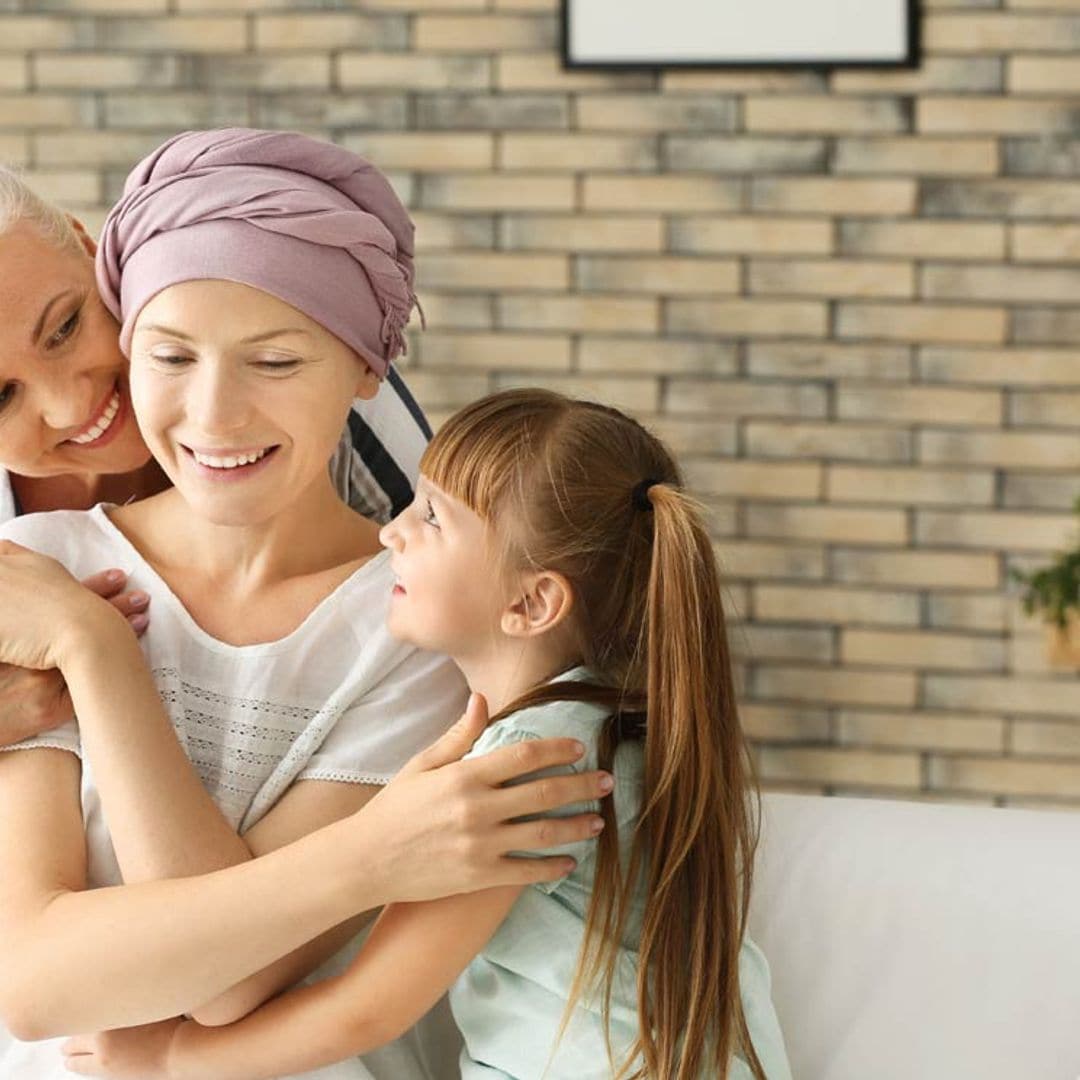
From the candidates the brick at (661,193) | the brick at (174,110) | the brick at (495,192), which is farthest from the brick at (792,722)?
the brick at (174,110)

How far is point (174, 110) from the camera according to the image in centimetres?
382

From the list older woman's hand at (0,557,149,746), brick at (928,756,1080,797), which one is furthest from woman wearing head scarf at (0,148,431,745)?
brick at (928,756,1080,797)

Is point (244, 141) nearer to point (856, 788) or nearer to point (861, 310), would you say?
point (861, 310)

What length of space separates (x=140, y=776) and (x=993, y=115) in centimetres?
273

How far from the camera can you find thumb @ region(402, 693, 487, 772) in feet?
4.55

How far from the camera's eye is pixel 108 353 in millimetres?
1663

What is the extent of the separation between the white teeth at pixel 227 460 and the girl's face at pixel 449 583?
0.52 ft

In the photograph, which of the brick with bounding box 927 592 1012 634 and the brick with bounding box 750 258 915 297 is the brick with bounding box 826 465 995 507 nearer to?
the brick with bounding box 927 592 1012 634

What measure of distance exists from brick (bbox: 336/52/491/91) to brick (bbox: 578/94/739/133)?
9.9 inches

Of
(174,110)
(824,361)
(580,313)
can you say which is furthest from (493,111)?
(824,361)

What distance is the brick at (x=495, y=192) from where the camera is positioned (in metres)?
3.68

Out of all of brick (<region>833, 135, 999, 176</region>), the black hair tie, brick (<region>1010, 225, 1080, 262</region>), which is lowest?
the black hair tie

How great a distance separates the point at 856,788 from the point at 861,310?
1.10m

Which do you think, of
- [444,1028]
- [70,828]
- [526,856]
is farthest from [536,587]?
[444,1028]
